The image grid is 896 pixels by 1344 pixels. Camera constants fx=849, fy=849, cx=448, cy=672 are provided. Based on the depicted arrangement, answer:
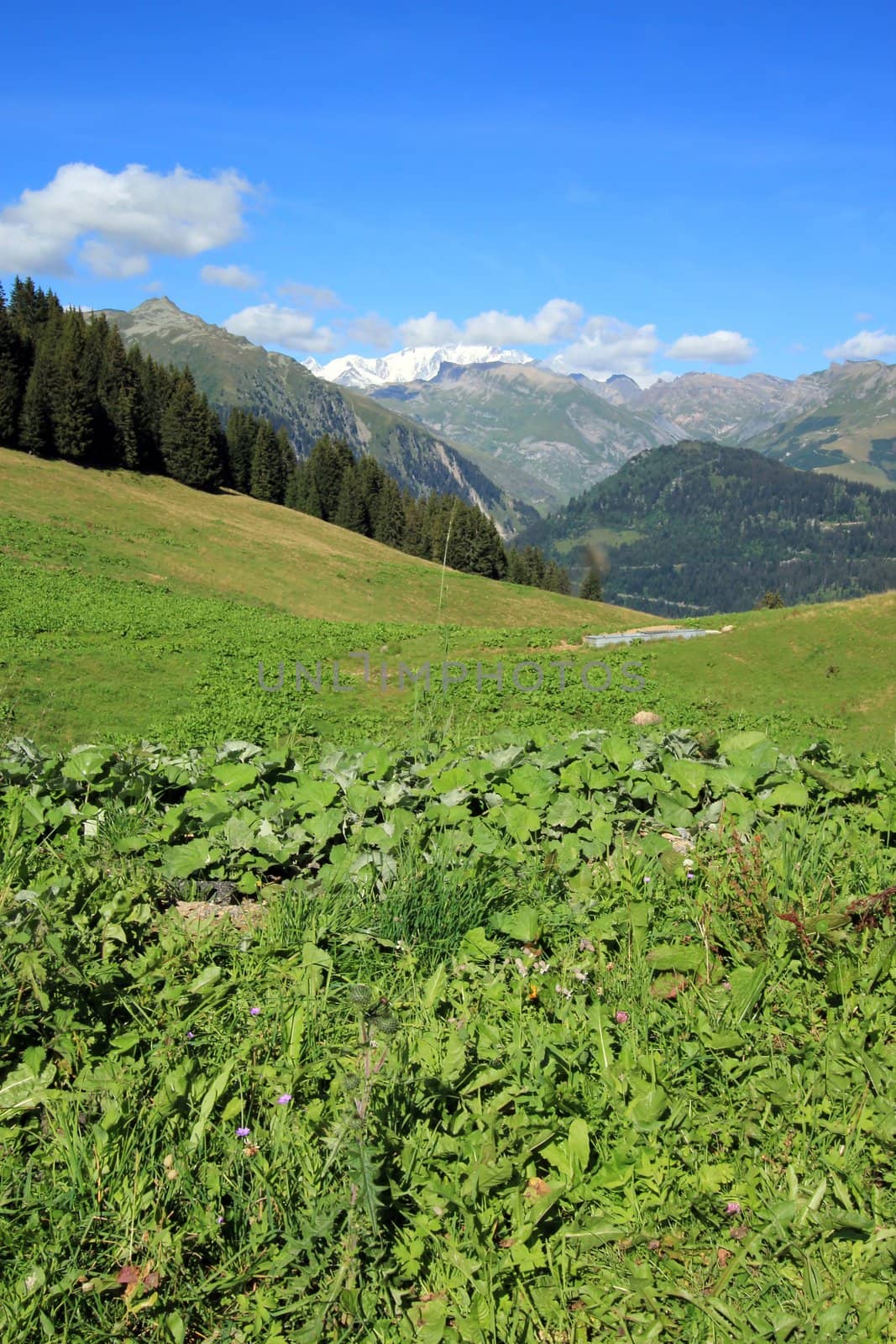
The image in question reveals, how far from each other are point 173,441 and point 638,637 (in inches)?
2142

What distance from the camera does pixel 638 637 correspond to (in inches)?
1291

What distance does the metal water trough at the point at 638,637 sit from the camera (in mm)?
30641

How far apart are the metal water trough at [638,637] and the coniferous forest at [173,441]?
109 feet

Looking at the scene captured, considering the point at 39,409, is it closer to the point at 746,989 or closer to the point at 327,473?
the point at 327,473

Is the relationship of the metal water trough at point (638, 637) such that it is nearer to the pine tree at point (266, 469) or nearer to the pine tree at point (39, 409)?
the pine tree at point (39, 409)

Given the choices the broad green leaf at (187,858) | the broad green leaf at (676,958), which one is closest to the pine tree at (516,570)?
the broad green leaf at (187,858)

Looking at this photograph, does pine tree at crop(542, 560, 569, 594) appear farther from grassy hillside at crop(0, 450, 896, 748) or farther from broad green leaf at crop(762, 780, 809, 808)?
broad green leaf at crop(762, 780, 809, 808)

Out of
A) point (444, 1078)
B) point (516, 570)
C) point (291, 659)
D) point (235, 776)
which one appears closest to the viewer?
point (444, 1078)

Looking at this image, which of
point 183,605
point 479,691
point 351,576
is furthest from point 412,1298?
point 351,576

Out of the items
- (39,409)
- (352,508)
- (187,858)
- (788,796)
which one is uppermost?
(39,409)

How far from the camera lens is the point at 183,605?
125ft

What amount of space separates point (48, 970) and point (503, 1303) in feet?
7.08

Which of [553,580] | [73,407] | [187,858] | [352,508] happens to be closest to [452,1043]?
[187,858]

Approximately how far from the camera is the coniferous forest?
62.8 metres
